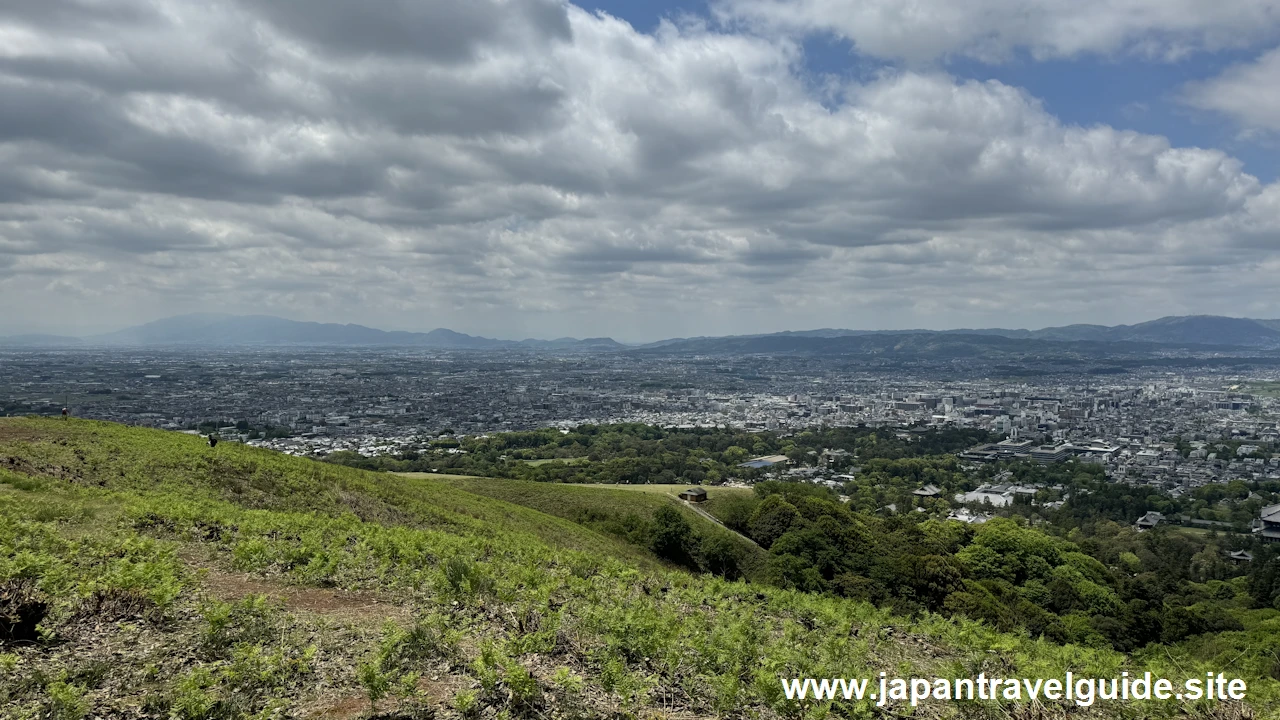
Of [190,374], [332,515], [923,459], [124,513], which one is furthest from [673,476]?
[190,374]

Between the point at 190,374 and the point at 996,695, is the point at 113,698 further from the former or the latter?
the point at 190,374

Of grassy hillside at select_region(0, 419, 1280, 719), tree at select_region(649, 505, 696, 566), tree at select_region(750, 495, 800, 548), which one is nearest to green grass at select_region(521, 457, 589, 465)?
tree at select_region(750, 495, 800, 548)

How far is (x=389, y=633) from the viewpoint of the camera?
6.99 m

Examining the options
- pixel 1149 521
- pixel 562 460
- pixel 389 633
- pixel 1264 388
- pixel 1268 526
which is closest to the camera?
pixel 389 633

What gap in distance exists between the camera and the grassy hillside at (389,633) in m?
5.75

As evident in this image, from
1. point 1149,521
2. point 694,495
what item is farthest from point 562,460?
point 1149,521

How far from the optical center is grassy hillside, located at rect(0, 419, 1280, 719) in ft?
18.9

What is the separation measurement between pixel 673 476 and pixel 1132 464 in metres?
61.9

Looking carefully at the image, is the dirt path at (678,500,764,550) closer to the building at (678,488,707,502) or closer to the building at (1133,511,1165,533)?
the building at (678,488,707,502)

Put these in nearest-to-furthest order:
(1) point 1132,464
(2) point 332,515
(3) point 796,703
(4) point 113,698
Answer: (4) point 113,698, (3) point 796,703, (2) point 332,515, (1) point 1132,464

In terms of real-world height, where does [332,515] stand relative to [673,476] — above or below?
above

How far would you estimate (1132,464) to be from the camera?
83.5m

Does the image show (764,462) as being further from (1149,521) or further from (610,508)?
(610,508)

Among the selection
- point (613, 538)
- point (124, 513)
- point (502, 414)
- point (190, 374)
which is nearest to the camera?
point (124, 513)
